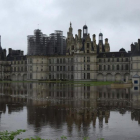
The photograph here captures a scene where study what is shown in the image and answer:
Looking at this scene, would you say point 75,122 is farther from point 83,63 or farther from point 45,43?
point 45,43

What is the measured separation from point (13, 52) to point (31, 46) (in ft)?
72.6

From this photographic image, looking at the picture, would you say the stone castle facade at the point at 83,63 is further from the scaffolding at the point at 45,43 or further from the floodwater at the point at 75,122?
the floodwater at the point at 75,122

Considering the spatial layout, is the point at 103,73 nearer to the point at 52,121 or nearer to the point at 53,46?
the point at 53,46

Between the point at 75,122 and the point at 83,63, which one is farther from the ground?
the point at 83,63

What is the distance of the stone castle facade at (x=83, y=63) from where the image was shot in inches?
4224

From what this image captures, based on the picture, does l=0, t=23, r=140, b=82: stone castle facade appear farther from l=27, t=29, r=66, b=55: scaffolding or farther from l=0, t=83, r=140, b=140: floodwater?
l=0, t=83, r=140, b=140: floodwater

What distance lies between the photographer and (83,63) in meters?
108

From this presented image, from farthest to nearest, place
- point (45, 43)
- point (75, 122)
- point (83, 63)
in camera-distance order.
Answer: point (45, 43), point (83, 63), point (75, 122)

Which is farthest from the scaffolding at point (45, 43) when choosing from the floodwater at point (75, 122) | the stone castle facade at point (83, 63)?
the floodwater at point (75, 122)

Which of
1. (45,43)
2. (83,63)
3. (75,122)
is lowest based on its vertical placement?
(75,122)

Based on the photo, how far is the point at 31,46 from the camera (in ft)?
402

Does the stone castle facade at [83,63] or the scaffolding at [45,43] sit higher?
the scaffolding at [45,43]

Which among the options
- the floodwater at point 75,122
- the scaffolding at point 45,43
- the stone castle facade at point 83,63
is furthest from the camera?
the scaffolding at point 45,43

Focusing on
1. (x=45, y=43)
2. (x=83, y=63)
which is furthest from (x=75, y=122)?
(x=45, y=43)
